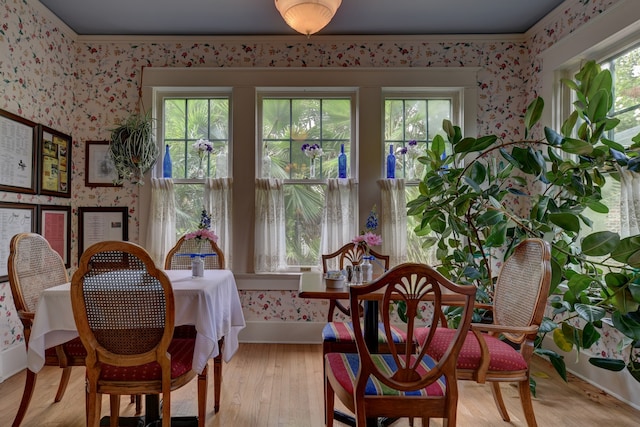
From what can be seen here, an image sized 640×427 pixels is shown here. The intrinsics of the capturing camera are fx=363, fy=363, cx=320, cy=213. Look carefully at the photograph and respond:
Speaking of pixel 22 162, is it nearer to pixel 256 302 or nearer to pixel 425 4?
pixel 256 302

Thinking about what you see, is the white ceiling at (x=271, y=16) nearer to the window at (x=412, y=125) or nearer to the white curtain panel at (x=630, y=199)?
the window at (x=412, y=125)

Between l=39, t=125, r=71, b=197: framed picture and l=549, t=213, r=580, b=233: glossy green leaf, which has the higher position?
l=39, t=125, r=71, b=197: framed picture

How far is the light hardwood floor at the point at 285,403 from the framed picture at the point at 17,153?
1381 millimetres

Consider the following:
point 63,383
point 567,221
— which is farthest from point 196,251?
point 567,221

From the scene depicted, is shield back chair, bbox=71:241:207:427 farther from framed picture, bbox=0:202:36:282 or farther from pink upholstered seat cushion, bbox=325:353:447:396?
framed picture, bbox=0:202:36:282

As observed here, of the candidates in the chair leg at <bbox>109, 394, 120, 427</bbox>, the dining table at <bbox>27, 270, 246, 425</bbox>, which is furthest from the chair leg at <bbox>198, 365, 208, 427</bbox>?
the chair leg at <bbox>109, 394, 120, 427</bbox>

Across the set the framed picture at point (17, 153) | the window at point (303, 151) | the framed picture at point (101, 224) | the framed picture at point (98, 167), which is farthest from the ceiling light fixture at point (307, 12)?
the framed picture at point (101, 224)

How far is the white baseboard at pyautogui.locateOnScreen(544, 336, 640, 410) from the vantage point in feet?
7.26

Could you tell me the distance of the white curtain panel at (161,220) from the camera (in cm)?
325

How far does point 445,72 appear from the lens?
3.34 metres

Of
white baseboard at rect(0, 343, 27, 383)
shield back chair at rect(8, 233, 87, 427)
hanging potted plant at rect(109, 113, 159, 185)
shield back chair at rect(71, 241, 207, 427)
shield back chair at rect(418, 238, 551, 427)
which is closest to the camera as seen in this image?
shield back chair at rect(71, 241, 207, 427)

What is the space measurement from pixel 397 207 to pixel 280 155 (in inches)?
47.3

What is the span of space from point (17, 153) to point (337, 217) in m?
2.50

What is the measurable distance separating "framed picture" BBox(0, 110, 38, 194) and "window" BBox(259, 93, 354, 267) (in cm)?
178
